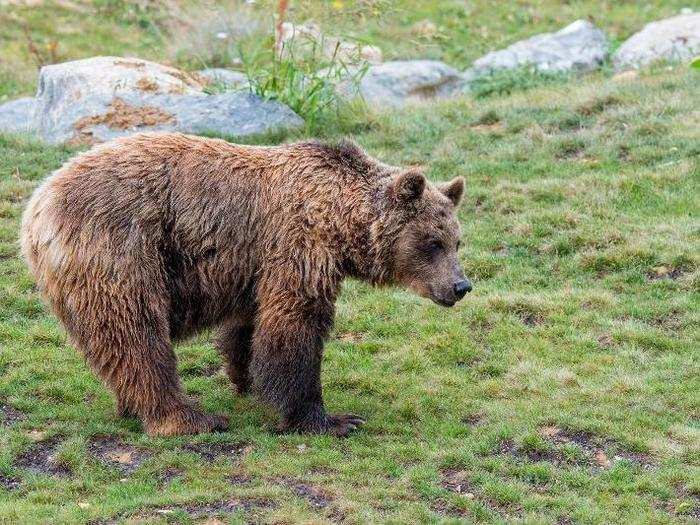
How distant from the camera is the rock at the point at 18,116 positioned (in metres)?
14.7

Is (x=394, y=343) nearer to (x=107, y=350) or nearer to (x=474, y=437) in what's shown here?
(x=474, y=437)

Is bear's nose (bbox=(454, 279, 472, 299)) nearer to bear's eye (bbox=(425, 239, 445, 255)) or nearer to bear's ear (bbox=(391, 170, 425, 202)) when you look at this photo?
bear's eye (bbox=(425, 239, 445, 255))

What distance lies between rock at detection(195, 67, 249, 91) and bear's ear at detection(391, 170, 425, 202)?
22.0 ft

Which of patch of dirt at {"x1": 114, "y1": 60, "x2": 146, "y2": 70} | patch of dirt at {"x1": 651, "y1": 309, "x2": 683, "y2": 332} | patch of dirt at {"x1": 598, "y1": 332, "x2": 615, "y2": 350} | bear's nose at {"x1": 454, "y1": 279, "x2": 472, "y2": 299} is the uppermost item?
patch of dirt at {"x1": 114, "y1": 60, "x2": 146, "y2": 70}

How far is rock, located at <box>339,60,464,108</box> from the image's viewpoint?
1767 cm

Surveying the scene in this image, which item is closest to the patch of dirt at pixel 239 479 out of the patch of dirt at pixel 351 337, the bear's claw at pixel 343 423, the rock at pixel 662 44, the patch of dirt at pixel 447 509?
the bear's claw at pixel 343 423

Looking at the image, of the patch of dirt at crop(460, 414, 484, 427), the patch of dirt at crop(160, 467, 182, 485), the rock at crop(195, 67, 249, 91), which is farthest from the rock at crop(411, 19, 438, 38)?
the patch of dirt at crop(160, 467, 182, 485)

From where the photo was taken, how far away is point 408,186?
8.36 meters

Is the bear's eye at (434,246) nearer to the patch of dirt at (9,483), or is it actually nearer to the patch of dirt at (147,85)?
the patch of dirt at (9,483)

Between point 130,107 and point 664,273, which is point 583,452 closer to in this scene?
point 664,273

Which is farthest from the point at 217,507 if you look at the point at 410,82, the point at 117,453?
the point at 410,82

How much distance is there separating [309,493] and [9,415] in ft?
8.60

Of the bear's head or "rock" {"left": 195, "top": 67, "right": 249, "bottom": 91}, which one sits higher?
"rock" {"left": 195, "top": 67, "right": 249, "bottom": 91}

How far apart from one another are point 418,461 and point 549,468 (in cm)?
86
